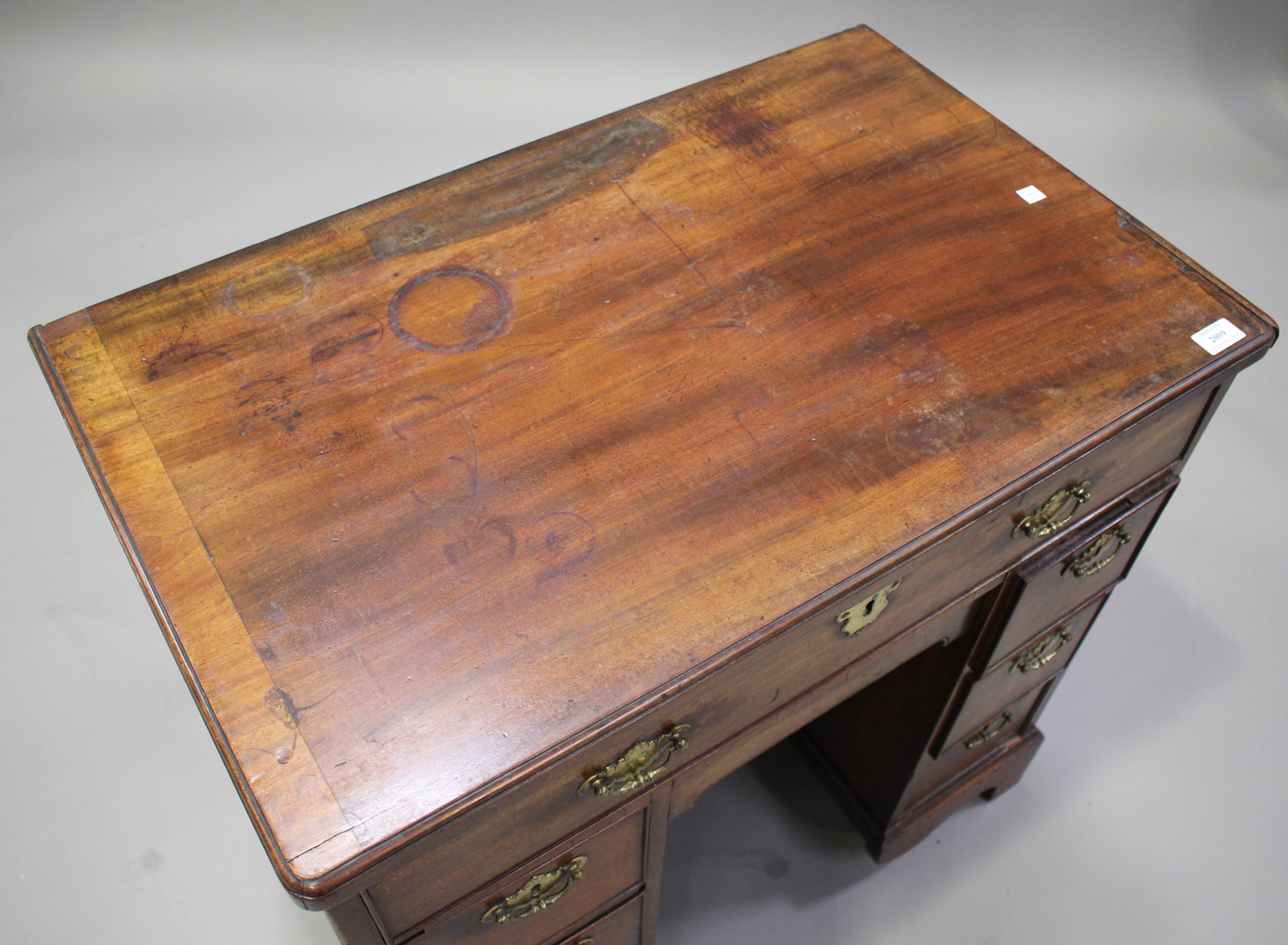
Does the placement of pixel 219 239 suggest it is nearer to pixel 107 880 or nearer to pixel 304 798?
pixel 107 880

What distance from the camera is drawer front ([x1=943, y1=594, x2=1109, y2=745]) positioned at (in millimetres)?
1461

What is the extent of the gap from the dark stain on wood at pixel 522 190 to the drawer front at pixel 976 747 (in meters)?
0.96

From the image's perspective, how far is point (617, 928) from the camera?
1.33 meters

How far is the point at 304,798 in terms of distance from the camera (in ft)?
2.81

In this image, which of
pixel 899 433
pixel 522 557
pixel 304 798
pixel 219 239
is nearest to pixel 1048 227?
pixel 899 433

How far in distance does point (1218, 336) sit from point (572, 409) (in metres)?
0.73

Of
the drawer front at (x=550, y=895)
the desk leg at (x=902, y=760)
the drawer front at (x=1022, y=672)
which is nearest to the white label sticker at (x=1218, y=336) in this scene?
the drawer front at (x=1022, y=672)

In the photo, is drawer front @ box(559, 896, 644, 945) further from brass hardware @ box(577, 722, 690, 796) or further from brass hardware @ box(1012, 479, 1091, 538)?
brass hardware @ box(1012, 479, 1091, 538)

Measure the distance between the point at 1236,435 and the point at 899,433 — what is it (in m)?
1.56

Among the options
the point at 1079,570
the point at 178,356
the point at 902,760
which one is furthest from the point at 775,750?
the point at 178,356

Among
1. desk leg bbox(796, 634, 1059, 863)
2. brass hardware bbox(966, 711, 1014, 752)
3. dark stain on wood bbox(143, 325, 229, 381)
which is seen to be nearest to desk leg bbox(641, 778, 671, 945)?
desk leg bbox(796, 634, 1059, 863)

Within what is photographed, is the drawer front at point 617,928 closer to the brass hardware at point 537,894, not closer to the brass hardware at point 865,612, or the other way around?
the brass hardware at point 537,894

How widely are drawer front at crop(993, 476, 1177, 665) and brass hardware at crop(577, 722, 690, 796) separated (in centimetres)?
50

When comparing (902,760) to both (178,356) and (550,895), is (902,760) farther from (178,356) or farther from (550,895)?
(178,356)
